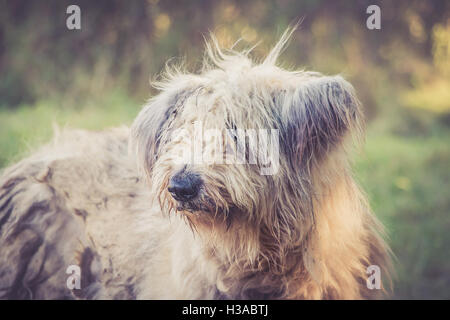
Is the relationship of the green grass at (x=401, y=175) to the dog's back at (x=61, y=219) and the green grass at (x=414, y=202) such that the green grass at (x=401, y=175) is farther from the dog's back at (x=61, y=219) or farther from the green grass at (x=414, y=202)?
the dog's back at (x=61, y=219)

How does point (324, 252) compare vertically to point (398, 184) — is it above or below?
below

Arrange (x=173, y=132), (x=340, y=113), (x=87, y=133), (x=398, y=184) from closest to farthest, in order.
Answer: (x=340, y=113) < (x=173, y=132) < (x=87, y=133) < (x=398, y=184)

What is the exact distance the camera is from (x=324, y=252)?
115 inches

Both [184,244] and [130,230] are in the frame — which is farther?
[130,230]

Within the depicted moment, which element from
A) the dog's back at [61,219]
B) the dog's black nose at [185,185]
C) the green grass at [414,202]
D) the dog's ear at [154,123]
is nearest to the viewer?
the dog's black nose at [185,185]

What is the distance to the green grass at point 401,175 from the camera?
15.1 feet

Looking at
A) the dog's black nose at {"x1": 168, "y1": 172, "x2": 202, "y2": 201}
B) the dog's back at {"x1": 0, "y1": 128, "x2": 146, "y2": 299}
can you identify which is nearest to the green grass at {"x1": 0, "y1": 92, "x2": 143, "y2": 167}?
the dog's back at {"x1": 0, "y1": 128, "x2": 146, "y2": 299}

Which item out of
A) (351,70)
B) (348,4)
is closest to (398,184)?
(351,70)

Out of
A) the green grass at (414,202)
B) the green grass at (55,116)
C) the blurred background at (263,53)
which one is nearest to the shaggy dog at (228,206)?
the green grass at (414,202)

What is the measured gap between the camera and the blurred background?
605 centimetres

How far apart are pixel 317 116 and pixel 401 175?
4044mm

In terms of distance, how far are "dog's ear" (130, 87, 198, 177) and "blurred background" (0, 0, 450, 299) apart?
2511 millimetres
